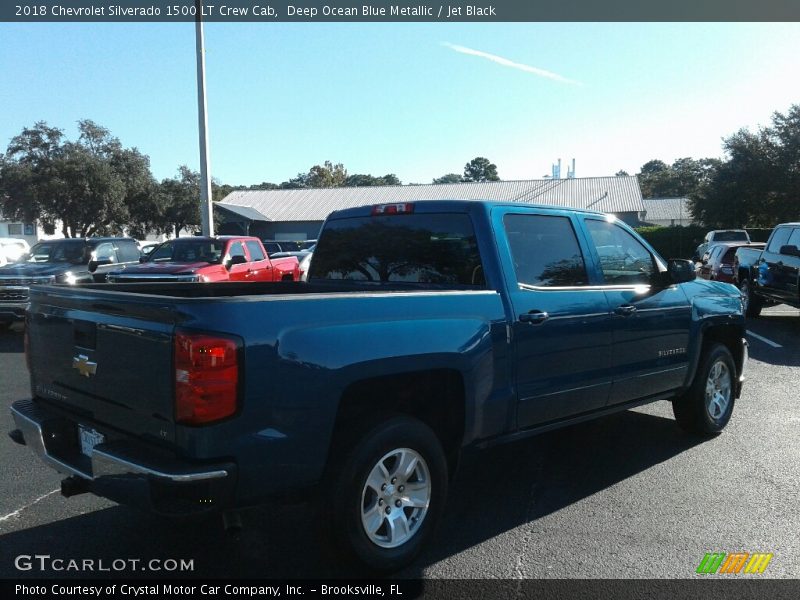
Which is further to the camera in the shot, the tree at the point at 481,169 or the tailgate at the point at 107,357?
the tree at the point at 481,169

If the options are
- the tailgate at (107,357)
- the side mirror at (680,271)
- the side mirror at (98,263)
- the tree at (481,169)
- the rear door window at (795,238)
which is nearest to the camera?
the tailgate at (107,357)

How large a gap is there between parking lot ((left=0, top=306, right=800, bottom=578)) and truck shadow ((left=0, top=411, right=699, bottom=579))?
1cm

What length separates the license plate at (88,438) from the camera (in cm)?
343

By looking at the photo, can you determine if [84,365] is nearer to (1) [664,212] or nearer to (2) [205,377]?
(2) [205,377]

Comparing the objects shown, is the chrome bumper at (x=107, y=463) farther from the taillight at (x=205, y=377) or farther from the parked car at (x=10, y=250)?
the parked car at (x=10, y=250)

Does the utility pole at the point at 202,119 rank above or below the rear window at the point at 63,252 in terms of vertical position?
above

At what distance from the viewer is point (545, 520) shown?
4.38m

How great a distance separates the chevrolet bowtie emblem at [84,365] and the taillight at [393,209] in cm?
223

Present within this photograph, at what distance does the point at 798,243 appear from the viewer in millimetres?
12945

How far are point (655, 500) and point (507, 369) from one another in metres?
1.56

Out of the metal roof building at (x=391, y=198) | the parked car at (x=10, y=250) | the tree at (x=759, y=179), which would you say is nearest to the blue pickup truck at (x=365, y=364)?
the parked car at (x=10, y=250)

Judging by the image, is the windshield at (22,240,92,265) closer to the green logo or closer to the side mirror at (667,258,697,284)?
the side mirror at (667,258,697,284)

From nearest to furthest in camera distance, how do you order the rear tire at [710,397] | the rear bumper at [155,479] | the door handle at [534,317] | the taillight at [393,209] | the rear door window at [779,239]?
the rear bumper at [155,479]
the door handle at [534,317]
the taillight at [393,209]
the rear tire at [710,397]
the rear door window at [779,239]

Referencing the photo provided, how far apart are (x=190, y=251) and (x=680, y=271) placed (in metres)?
10.1
